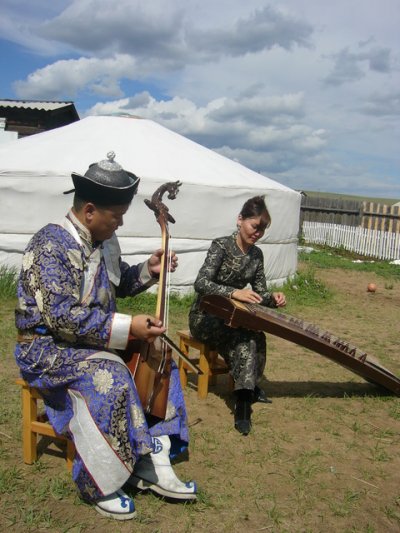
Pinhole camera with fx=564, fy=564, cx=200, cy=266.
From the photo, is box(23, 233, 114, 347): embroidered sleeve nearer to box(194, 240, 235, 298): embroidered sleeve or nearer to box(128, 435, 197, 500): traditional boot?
box(128, 435, 197, 500): traditional boot

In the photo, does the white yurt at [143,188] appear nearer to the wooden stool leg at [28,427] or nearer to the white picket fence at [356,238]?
the wooden stool leg at [28,427]

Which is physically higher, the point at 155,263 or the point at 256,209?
the point at 256,209

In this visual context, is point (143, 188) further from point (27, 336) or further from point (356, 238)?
point (356, 238)

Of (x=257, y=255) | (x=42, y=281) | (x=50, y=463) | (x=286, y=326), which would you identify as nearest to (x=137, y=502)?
(x=50, y=463)

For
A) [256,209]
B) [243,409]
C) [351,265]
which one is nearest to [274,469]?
[243,409]

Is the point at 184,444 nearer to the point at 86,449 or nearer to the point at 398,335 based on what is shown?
→ the point at 86,449

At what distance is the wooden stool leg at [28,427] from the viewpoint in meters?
2.81

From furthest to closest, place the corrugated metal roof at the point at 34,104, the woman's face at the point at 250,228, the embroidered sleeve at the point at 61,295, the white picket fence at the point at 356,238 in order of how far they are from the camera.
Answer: the corrugated metal roof at the point at 34,104
the white picket fence at the point at 356,238
the woman's face at the point at 250,228
the embroidered sleeve at the point at 61,295

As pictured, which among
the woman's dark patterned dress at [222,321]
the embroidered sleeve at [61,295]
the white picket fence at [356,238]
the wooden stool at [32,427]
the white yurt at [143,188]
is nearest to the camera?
the embroidered sleeve at [61,295]

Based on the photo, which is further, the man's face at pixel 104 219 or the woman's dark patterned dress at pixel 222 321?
the woman's dark patterned dress at pixel 222 321

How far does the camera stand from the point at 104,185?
247cm

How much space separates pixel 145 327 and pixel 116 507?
787mm

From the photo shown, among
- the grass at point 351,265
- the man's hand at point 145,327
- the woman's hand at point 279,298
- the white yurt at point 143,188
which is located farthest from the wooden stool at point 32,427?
the grass at point 351,265

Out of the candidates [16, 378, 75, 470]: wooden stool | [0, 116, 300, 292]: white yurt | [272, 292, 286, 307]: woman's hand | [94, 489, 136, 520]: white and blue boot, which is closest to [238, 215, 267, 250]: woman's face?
[272, 292, 286, 307]: woman's hand
